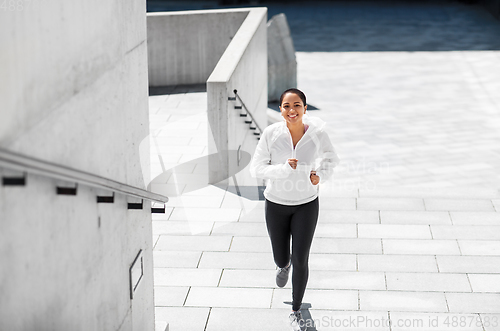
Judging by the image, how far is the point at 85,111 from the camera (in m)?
3.47

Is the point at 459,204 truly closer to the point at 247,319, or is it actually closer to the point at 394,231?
the point at 394,231

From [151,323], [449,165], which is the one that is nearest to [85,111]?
[151,323]

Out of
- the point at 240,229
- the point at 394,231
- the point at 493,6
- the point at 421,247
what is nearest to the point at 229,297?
the point at 240,229

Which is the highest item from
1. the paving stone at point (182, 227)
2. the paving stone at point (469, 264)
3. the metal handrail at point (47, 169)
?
the metal handrail at point (47, 169)

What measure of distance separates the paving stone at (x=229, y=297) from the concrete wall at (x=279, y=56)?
38.5 feet

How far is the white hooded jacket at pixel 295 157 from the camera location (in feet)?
16.3

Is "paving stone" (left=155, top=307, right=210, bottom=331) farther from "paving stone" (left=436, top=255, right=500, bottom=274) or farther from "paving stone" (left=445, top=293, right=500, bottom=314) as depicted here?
"paving stone" (left=436, top=255, right=500, bottom=274)

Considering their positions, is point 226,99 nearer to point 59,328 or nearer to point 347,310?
point 347,310

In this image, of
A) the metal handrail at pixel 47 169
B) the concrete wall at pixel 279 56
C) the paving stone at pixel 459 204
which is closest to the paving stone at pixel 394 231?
the paving stone at pixel 459 204

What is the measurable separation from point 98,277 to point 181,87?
11633mm

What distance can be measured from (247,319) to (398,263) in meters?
1.73

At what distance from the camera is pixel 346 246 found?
680cm

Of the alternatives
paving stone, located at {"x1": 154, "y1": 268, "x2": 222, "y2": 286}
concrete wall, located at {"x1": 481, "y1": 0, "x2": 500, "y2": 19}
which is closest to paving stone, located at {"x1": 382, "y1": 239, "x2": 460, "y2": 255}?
paving stone, located at {"x1": 154, "y1": 268, "x2": 222, "y2": 286}

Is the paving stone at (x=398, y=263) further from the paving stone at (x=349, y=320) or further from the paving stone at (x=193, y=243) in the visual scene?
the paving stone at (x=193, y=243)
